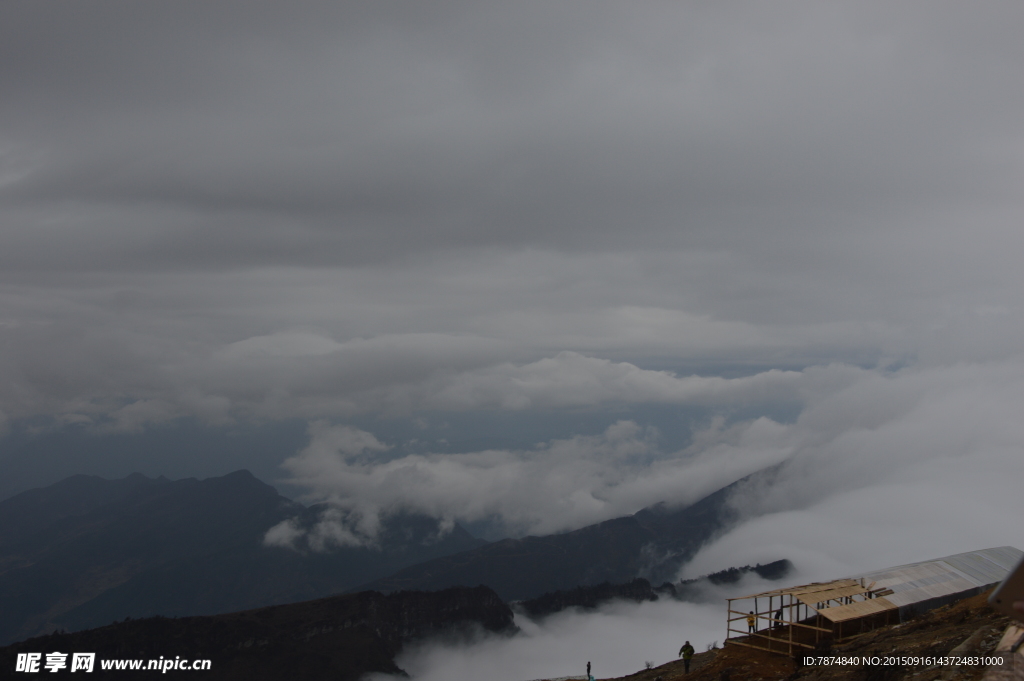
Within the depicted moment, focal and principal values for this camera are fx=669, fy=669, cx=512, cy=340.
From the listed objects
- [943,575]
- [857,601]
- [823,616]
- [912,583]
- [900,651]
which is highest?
[943,575]

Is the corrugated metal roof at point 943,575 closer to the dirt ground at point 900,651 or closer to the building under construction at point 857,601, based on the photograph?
the building under construction at point 857,601

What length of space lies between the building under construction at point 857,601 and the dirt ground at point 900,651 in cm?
160

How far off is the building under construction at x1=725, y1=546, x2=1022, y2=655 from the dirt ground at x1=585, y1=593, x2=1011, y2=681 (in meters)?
1.60

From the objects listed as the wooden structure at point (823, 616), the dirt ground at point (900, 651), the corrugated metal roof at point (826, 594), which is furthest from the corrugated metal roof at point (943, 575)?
the dirt ground at point (900, 651)

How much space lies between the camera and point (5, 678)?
655 ft

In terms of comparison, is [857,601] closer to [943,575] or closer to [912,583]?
[912,583]

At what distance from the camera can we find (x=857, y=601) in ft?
174

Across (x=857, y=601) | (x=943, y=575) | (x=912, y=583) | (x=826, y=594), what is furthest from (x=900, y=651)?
(x=943, y=575)

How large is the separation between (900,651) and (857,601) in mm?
17929

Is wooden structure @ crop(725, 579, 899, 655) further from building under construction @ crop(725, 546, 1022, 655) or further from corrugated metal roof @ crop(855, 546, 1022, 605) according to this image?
corrugated metal roof @ crop(855, 546, 1022, 605)

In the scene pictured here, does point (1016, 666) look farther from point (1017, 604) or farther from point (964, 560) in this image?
point (964, 560)

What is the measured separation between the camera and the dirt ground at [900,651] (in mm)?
31939

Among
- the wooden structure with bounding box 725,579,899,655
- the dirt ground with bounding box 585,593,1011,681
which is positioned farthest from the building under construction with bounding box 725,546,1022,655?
the dirt ground with bounding box 585,593,1011,681

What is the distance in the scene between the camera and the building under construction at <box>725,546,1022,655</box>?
4872 centimetres
